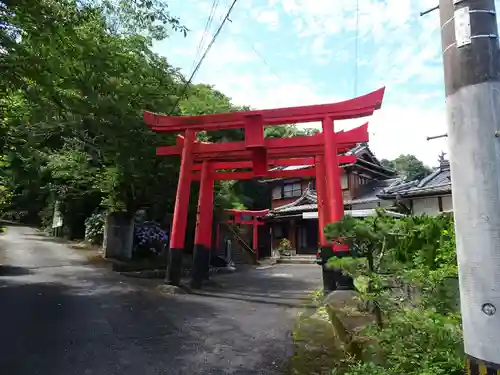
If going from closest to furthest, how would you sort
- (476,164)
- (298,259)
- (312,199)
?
(476,164)
(298,259)
(312,199)

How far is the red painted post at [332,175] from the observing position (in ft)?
30.7

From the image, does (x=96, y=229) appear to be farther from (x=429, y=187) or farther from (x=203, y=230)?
(x=429, y=187)

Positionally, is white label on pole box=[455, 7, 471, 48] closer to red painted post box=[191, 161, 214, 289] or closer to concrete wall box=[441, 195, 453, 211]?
red painted post box=[191, 161, 214, 289]

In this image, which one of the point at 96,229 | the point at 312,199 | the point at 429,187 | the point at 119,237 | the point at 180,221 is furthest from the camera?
the point at 312,199

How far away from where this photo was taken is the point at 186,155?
11000 millimetres

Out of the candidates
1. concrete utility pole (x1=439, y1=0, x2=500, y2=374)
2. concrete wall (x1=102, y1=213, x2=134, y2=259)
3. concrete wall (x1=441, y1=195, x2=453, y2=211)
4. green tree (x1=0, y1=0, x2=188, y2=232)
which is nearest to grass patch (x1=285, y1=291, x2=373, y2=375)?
concrete utility pole (x1=439, y1=0, x2=500, y2=374)

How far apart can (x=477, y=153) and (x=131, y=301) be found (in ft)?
26.0

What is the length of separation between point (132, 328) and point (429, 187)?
14512 mm

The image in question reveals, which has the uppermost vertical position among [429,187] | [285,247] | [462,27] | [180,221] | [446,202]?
[429,187]

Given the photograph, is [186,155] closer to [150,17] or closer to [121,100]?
[121,100]

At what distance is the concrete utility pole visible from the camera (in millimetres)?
1798

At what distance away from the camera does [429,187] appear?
55.1 feet

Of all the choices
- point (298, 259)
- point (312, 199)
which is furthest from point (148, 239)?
point (312, 199)

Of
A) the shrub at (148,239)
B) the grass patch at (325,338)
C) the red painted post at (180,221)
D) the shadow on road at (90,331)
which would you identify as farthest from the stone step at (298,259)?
the grass patch at (325,338)
